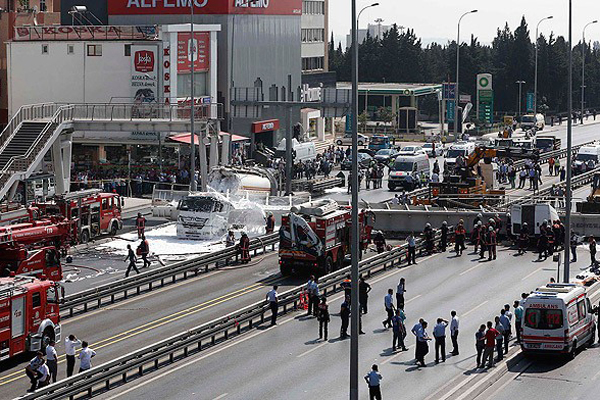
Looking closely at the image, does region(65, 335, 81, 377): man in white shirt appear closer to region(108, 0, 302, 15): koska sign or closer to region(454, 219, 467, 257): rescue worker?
region(454, 219, 467, 257): rescue worker

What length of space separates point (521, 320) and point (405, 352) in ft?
10.7

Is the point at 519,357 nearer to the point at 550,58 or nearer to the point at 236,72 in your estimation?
the point at 236,72

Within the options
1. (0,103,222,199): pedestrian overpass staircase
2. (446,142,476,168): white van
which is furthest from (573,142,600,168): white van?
(0,103,222,199): pedestrian overpass staircase

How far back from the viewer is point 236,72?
280ft

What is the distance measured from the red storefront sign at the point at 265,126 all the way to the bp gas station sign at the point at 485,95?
34051mm

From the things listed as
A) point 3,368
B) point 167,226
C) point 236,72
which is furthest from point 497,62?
point 3,368

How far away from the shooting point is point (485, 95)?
121500 mm

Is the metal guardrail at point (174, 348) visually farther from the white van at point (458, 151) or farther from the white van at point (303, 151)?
the white van at point (458, 151)

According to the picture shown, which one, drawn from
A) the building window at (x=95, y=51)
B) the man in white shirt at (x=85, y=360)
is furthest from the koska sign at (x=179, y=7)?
the man in white shirt at (x=85, y=360)

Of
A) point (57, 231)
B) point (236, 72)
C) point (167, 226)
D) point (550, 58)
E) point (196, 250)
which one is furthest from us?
point (550, 58)

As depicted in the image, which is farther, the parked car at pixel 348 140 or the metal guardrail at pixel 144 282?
the parked car at pixel 348 140

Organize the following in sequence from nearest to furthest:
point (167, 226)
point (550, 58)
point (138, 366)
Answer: point (138, 366) → point (167, 226) → point (550, 58)

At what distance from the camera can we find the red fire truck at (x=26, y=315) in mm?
31328

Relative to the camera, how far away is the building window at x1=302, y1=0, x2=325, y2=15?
114m
